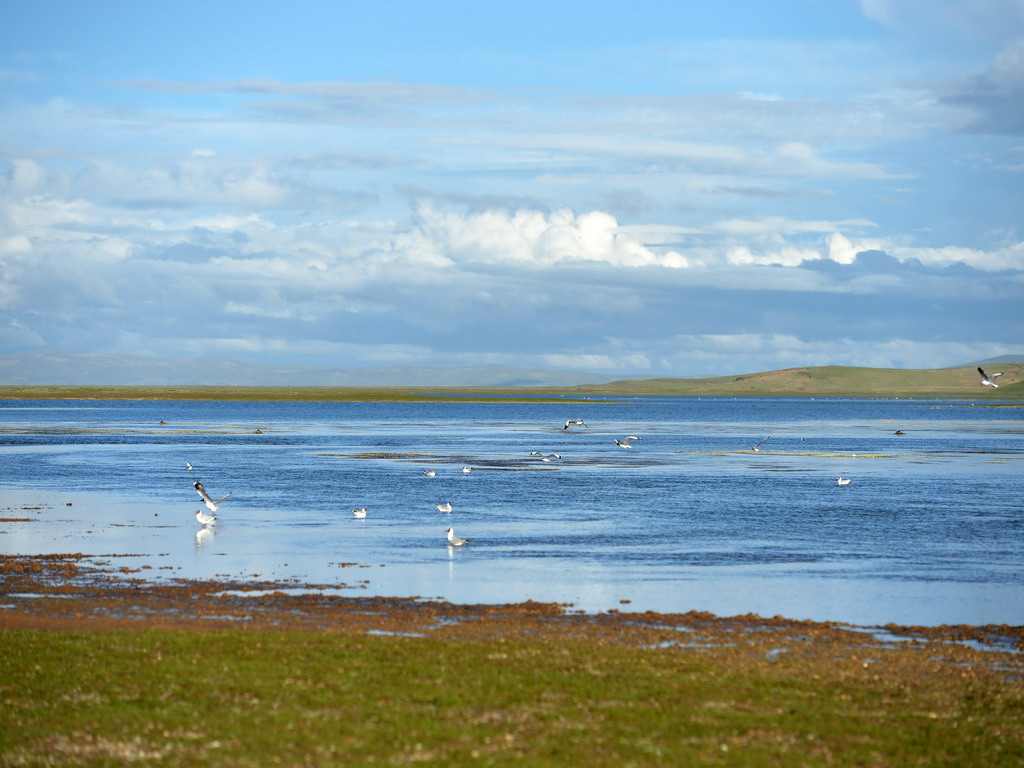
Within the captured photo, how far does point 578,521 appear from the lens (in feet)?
144

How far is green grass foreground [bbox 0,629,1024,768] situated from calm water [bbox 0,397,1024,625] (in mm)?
7590

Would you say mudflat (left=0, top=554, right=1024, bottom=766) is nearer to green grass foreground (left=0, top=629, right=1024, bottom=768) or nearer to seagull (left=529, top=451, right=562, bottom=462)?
green grass foreground (left=0, top=629, right=1024, bottom=768)

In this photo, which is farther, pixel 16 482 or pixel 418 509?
pixel 16 482

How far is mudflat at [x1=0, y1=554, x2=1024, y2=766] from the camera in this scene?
13945 mm

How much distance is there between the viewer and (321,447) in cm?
9088

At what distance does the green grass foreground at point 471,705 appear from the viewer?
13.8 meters

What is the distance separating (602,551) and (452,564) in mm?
5586

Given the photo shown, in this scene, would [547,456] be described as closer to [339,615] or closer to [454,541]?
[454,541]

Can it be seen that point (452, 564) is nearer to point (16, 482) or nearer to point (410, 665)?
point (410, 665)

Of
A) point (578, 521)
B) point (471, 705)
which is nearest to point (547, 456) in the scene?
point (578, 521)

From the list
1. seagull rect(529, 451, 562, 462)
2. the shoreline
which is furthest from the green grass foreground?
seagull rect(529, 451, 562, 462)

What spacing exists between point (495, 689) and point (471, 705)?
95 centimetres

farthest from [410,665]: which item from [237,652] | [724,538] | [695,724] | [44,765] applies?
[724,538]

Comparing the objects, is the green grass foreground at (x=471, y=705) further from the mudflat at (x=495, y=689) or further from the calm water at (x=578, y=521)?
the calm water at (x=578, y=521)
